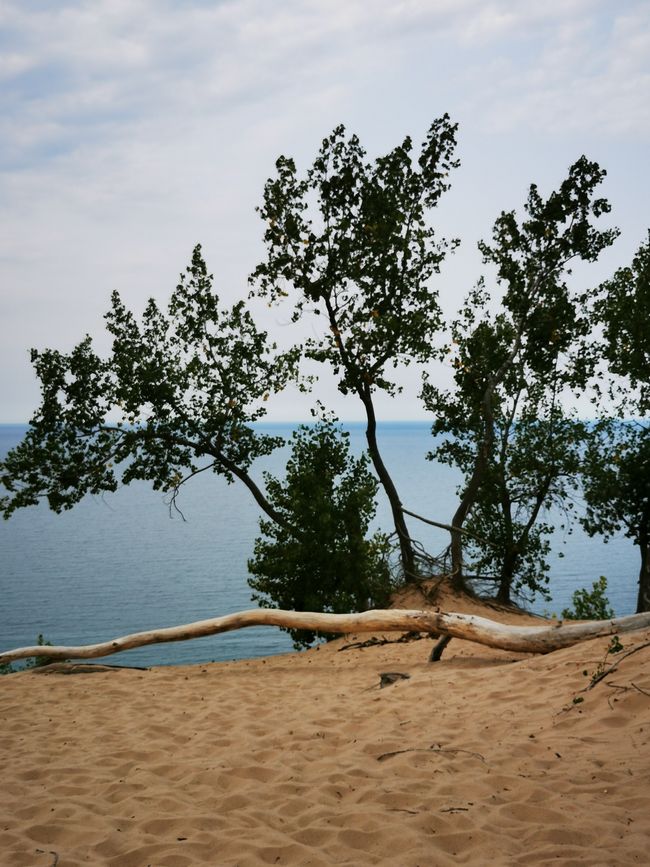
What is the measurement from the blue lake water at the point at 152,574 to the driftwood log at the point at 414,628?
7.65 meters

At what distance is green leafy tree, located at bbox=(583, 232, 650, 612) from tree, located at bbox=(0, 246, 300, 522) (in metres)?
8.16

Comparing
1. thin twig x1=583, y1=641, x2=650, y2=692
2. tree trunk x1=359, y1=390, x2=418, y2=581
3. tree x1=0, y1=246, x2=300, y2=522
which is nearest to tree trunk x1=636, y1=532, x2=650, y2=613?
tree trunk x1=359, y1=390, x2=418, y2=581

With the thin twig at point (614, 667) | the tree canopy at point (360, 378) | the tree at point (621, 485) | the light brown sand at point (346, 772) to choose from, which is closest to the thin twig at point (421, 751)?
the light brown sand at point (346, 772)

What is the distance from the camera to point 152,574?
120ft

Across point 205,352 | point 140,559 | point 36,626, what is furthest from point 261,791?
point 140,559

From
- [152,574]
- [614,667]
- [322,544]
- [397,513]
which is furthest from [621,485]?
[152,574]

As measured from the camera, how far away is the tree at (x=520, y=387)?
62.8 feet

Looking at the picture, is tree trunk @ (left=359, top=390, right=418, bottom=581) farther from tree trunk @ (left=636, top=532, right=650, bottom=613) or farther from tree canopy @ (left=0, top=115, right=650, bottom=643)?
tree trunk @ (left=636, top=532, right=650, bottom=613)

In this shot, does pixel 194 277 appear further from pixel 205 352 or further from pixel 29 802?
pixel 29 802

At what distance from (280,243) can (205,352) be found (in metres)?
3.07

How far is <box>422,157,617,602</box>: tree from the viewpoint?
19.1m

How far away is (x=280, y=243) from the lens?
17734mm

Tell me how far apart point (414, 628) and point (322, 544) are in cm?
529

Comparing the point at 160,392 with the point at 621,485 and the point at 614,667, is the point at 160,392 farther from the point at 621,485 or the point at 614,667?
the point at 614,667
